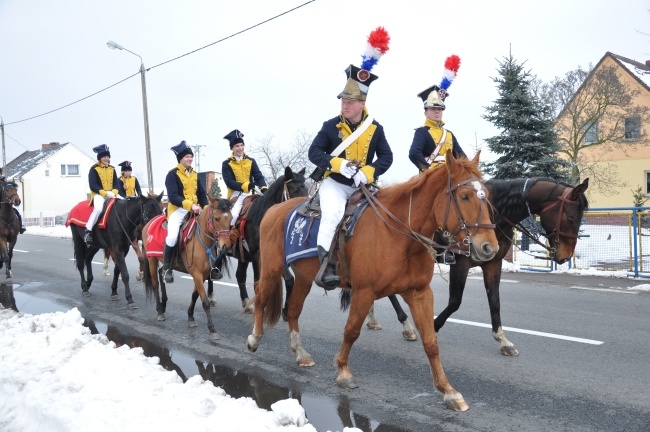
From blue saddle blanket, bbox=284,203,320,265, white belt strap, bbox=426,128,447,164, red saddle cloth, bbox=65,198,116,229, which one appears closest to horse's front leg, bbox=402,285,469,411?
blue saddle blanket, bbox=284,203,320,265

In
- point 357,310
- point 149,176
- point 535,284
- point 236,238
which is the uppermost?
point 149,176

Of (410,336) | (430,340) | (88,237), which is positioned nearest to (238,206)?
(410,336)

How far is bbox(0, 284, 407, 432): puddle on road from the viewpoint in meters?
4.70

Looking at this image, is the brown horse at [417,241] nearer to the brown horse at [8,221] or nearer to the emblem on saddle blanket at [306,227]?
the emblem on saddle blanket at [306,227]

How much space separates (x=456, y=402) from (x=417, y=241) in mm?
1422

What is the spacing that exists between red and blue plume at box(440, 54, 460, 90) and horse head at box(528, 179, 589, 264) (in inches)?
75.6

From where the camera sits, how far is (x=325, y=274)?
5547mm

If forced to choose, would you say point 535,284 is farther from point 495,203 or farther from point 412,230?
point 412,230

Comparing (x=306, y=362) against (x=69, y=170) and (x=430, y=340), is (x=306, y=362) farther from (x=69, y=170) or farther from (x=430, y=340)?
(x=69, y=170)

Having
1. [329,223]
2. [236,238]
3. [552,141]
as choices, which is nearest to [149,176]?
[552,141]

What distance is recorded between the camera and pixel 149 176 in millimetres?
26406

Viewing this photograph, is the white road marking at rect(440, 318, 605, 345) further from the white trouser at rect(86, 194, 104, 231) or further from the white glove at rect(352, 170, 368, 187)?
the white trouser at rect(86, 194, 104, 231)

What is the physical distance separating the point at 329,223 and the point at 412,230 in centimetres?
87

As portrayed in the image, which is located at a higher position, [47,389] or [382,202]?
[382,202]
